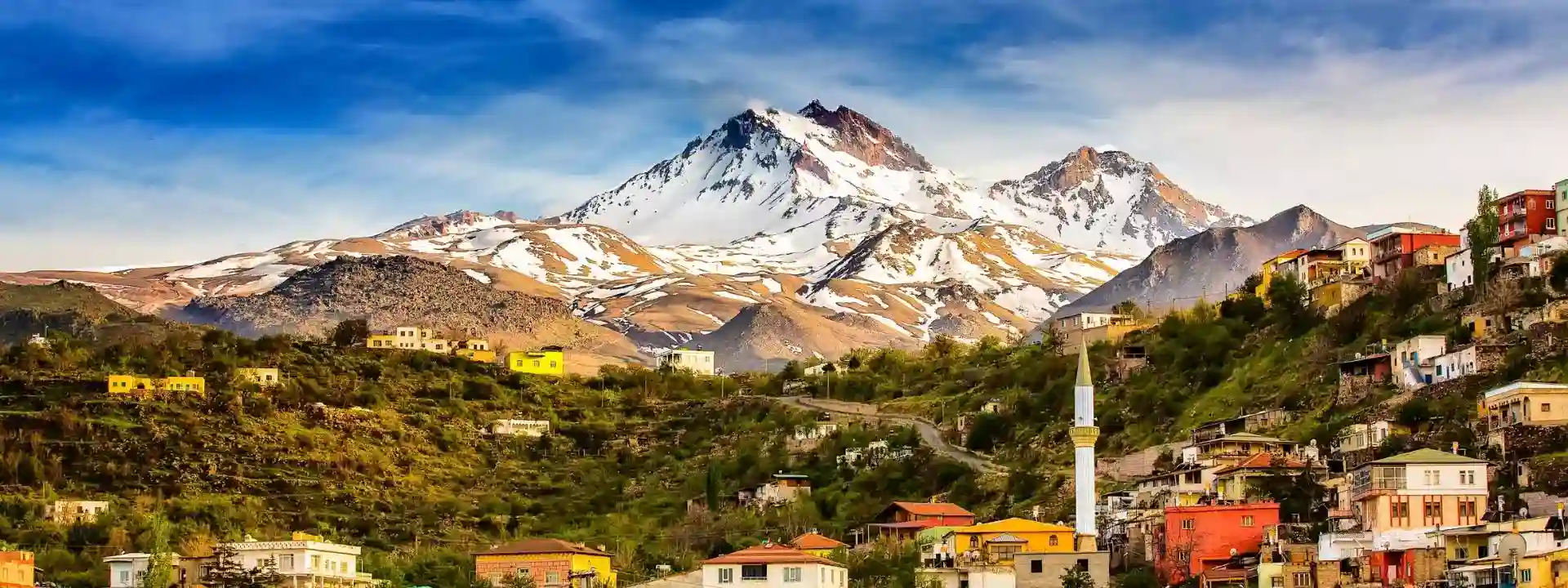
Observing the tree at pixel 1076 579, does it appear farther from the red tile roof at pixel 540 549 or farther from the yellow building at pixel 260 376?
the yellow building at pixel 260 376

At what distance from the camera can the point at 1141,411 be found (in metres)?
101

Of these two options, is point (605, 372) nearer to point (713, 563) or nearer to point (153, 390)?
point (153, 390)

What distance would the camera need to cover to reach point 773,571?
6812 centimetres

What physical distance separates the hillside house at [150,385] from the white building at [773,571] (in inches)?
2368

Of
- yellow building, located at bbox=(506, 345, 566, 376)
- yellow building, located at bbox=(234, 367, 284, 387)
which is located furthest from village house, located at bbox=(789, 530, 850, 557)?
yellow building, located at bbox=(506, 345, 566, 376)

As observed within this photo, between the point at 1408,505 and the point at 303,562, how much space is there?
31.9m

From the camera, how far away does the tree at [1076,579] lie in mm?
64812

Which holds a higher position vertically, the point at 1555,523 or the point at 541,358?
the point at 541,358

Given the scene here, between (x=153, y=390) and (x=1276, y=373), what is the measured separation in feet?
182

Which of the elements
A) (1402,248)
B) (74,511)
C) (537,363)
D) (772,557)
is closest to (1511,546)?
(772,557)

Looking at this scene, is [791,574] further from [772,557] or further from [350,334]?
[350,334]

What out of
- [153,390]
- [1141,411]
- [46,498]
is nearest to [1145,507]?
[1141,411]

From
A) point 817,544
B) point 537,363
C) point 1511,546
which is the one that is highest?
point 537,363

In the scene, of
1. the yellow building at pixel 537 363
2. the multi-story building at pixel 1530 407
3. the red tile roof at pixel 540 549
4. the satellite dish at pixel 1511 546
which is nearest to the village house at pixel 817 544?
the red tile roof at pixel 540 549
